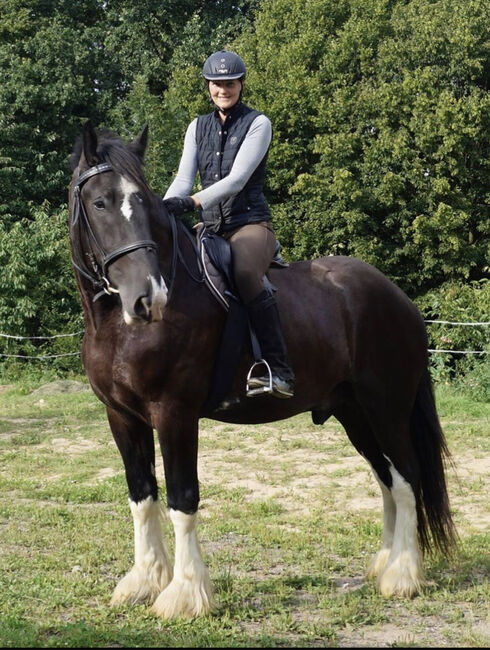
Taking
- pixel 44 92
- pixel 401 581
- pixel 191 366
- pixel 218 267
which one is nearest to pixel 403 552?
pixel 401 581

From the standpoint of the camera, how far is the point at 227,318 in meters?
4.46

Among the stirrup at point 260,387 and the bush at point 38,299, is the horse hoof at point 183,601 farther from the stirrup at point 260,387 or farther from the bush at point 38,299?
the bush at point 38,299

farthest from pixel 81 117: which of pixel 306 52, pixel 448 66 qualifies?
pixel 448 66

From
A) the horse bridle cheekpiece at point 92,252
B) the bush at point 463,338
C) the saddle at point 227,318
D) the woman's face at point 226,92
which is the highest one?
the woman's face at point 226,92

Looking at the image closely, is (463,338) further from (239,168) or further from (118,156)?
(118,156)

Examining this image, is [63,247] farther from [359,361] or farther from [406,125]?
[359,361]

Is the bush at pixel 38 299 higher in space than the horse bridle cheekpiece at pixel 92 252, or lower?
lower

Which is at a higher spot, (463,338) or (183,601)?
(183,601)

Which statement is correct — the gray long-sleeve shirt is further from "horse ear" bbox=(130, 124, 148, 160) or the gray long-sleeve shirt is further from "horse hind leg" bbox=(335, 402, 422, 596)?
"horse hind leg" bbox=(335, 402, 422, 596)

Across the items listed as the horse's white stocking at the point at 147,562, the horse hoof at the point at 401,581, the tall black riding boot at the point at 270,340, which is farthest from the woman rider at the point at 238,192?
the horse hoof at the point at 401,581

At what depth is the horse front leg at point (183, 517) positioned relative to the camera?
4.25 meters

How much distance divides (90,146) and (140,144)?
14.0 inches

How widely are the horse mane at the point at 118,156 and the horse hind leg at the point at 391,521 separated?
2.05 metres

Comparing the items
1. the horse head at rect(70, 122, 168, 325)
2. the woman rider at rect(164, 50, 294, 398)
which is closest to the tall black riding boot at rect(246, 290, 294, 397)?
the woman rider at rect(164, 50, 294, 398)
